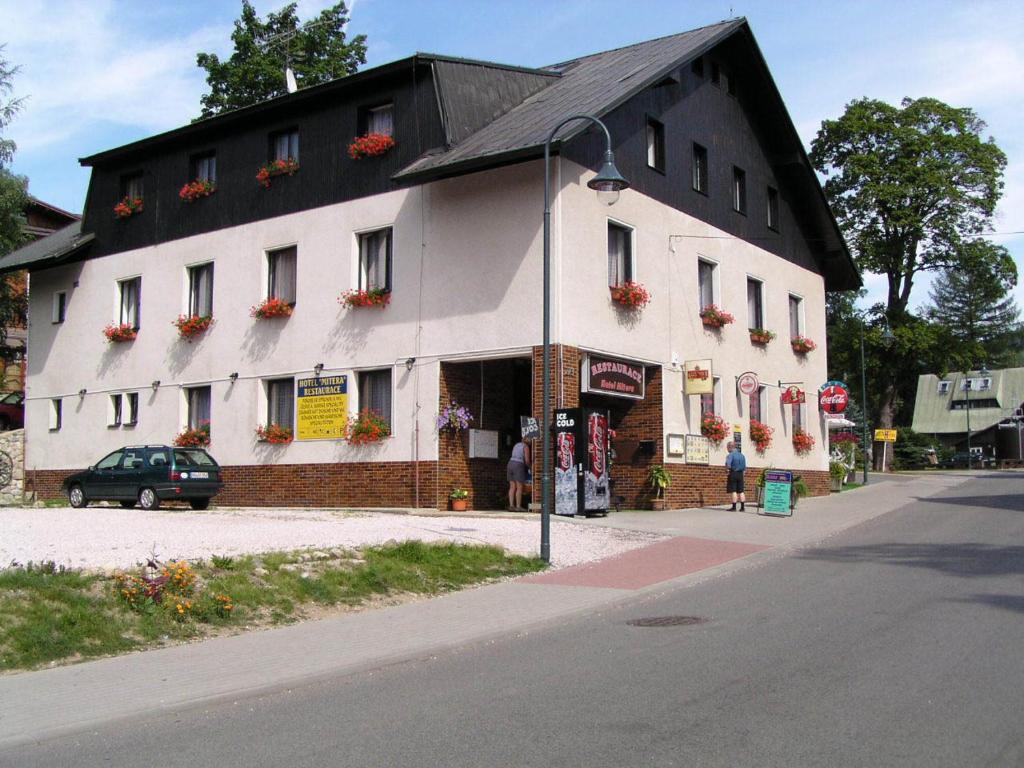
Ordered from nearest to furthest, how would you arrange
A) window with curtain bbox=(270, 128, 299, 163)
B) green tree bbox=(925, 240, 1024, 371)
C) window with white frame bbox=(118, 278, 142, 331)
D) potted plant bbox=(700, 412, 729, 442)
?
potted plant bbox=(700, 412, 729, 442) → window with curtain bbox=(270, 128, 299, 163) → window with white frame bbox=(118, 278, 142, 331) → green tree bbox=(925, 240, 1024, 371)

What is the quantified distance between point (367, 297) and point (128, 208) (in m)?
10.2

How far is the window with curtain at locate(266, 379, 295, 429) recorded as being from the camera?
26125mm

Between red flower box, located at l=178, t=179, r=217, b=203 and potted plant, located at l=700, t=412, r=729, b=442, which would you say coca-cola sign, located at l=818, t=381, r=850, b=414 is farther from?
red flower box, located at l=178, t=179, r=217, b=203

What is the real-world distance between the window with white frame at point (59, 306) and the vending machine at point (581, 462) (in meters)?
18.5

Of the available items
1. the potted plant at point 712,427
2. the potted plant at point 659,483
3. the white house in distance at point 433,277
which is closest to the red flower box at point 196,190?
the white house in distance at point 433,277

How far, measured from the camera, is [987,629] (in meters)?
9.12

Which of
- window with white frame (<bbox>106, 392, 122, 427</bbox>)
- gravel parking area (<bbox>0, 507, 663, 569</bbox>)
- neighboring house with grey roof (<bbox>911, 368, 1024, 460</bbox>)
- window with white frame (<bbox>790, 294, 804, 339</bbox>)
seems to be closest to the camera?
gravel parking area (<bbox>0, 507, 663, 569</bbox>)

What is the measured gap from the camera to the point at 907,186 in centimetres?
4572

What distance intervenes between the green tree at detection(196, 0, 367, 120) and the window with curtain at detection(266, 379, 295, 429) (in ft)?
64.2

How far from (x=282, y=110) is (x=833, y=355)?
104 ft

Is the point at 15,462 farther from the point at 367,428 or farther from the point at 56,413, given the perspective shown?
the point at 367,428

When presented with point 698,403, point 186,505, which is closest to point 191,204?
point 186,505

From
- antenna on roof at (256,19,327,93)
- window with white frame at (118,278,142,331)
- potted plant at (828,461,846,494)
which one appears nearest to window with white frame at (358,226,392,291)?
window with white frame at (118,278,142,331)

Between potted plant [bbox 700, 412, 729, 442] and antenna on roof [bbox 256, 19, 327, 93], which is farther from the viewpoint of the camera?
antenna on roof [bbox 256, 19, 327, 93]
